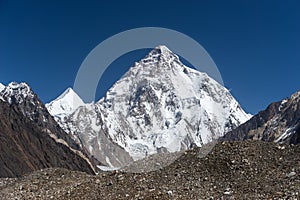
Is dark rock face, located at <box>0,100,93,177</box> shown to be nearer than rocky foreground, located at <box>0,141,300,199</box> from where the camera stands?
No

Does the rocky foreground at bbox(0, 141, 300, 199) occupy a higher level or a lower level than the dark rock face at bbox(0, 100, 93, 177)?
lower

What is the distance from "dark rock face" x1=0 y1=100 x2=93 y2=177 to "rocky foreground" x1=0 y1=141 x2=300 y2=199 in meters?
83.0

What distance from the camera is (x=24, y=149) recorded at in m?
130

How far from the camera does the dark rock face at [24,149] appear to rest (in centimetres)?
11105

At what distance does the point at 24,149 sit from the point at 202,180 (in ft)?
397

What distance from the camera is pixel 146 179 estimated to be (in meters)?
18.1

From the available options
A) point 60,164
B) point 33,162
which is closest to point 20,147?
point 33,162

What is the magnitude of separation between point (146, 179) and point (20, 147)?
4617 inches

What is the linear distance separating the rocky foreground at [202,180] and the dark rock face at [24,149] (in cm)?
8295

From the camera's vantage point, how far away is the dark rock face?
111050 millimetres

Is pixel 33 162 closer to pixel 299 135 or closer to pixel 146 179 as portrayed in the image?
pixel 299 135

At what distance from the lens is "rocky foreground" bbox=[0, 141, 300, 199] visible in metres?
15.7

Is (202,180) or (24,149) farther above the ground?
(24,149)

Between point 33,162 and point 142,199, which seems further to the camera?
point 33,162
